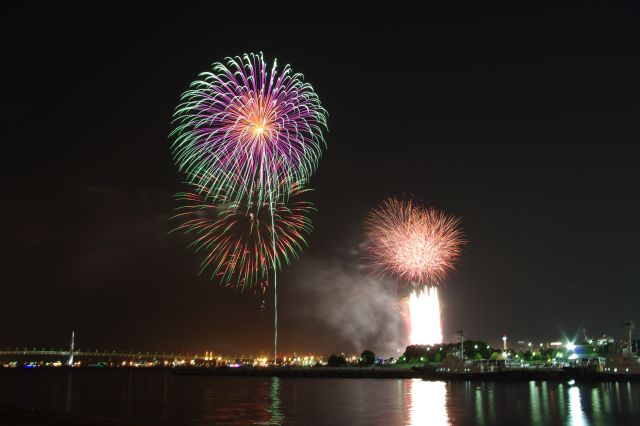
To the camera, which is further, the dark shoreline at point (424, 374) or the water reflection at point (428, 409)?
the dark shoreline at point (424, 374)

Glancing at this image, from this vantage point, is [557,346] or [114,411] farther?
[557,346]

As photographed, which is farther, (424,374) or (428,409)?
(424,374)

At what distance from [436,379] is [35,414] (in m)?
67.2

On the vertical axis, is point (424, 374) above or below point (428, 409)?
above

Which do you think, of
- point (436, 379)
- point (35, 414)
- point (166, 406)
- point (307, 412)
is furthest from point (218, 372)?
point (35, 414)

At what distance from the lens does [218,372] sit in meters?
146

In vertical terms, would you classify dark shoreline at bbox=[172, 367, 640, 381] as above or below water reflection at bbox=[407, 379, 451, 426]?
above

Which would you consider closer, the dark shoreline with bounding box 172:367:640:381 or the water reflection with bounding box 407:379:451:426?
the water reflection with bounding box 407:379:451:426

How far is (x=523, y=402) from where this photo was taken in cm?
5091

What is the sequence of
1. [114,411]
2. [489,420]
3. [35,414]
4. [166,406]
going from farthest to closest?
1. [166,406]
2. [114,411]
3. [489,420]
4. [35,414]

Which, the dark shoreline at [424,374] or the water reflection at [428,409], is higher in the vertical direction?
the dark shoreline at [424,374]

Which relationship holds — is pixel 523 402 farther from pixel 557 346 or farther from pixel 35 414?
pixel 557 346

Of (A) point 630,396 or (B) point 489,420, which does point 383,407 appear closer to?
(B) point 489,420

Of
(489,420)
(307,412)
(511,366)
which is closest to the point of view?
(489,420)
